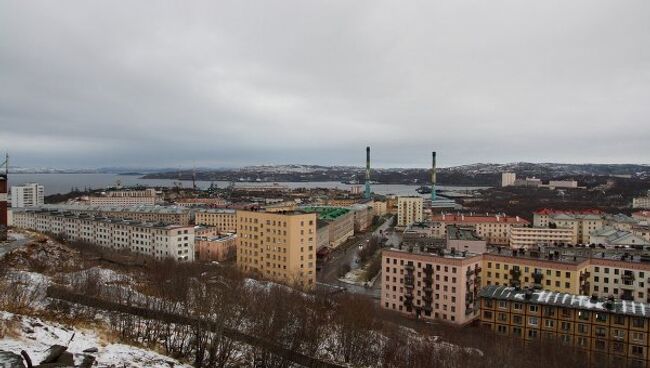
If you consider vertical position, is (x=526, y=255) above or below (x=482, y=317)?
above

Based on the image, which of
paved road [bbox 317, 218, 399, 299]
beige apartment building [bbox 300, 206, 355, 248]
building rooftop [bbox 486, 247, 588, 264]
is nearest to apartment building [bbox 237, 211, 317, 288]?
paved road [bbox 317, 218, 399, 299]

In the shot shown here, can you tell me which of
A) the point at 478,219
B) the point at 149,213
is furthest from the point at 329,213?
the point at 149,213

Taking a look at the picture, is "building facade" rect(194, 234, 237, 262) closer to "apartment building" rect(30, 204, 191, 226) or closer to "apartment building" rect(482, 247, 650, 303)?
"apartment building" rect(30, 204, 191, 226)

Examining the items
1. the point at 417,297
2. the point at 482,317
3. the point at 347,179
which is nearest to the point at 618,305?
the point at 482,317

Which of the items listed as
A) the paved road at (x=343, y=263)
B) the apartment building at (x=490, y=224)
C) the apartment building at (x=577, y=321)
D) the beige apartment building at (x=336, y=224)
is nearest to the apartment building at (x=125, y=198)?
the beige apartment building at (x=336, y=224)

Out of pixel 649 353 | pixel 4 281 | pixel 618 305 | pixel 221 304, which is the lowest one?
pixel 649 353

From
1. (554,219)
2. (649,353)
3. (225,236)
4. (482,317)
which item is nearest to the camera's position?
(649,353)

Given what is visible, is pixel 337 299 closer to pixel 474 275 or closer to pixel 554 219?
pixel 474 275

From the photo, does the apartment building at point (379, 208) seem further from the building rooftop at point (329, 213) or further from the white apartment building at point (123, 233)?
the white apartment building at point (123, 233)

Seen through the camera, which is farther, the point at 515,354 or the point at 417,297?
the point at 417,297
